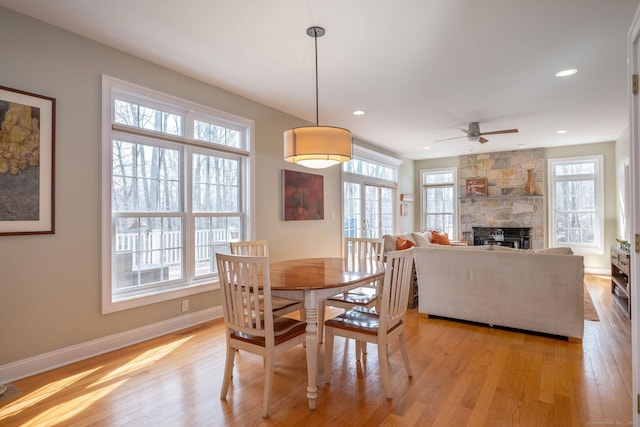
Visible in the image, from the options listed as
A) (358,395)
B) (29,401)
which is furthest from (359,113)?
(29,401)

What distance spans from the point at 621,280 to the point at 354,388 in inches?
170

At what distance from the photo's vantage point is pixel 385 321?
219 centimetres

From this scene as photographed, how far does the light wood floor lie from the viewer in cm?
202

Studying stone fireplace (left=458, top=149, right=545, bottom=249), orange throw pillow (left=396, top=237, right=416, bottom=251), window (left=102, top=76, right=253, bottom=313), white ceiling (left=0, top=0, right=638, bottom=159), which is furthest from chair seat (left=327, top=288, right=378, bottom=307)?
stone fireplace (left=458, top=149, right=545, bottom=249)

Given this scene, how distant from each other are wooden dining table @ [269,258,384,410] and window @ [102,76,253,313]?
4.41 ft

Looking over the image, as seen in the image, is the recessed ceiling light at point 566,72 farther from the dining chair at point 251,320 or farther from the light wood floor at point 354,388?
the dining chair at point 251,320

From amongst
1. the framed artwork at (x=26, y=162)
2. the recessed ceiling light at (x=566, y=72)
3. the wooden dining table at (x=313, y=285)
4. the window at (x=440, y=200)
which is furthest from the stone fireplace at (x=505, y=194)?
Answer: the framed artwork at (x=26, y=162)

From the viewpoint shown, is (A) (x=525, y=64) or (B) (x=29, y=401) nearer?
(B) (x=29, y=401)

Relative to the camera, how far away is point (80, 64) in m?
2.82

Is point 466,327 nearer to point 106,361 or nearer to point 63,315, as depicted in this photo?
point 106,361

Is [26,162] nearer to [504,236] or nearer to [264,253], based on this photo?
[264,253]

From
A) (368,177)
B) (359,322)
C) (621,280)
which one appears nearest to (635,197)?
(359,322)

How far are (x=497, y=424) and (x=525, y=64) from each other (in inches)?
124

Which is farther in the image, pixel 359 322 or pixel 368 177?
pixel 368 177
